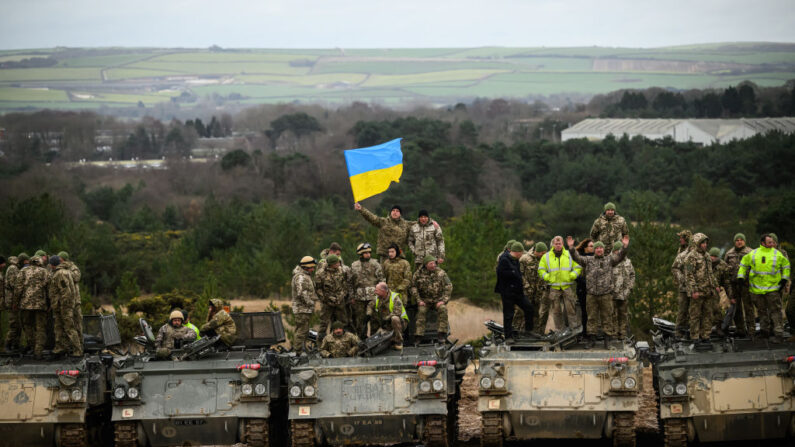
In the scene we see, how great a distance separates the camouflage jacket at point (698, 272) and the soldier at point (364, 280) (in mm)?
4594

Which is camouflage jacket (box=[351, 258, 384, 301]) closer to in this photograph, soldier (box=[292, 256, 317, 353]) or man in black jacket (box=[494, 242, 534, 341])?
soldier (box=[292, 256, 317, 353])

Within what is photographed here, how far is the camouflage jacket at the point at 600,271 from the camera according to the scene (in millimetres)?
17531

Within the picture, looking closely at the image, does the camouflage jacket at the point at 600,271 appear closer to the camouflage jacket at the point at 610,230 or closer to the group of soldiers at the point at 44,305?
the camouflage jacket at the point at 610,230

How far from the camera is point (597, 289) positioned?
1756 cm

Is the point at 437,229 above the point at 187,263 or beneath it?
above

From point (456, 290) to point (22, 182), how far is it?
4106 centimetres

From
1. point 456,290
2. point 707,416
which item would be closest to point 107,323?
point 707,416

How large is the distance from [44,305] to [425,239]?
604cm

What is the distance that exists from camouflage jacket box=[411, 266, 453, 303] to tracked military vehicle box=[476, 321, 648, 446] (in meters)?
2.50

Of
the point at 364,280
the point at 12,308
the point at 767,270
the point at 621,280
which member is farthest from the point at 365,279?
the point at 767,270

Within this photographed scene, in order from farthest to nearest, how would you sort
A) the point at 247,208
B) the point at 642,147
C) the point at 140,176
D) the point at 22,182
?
the point at 140,176, the point at 642,147, the point at 22,182, the point at 247,208

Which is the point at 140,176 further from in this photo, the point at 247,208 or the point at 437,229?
the point at 437,229

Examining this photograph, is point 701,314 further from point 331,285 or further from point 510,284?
point 331,285

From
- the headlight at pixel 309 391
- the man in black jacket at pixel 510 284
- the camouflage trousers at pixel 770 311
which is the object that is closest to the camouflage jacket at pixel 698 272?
the camouflage trousers at pixel 770 311
